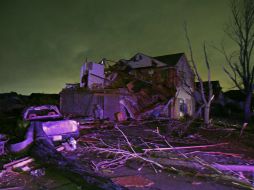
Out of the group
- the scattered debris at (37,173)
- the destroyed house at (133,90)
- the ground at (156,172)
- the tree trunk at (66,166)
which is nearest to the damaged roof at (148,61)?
the destroyed house at (133,90)

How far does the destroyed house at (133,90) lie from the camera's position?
21062mm

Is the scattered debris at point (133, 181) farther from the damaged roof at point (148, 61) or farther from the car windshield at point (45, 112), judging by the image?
the damaged roof at point (148, 61)

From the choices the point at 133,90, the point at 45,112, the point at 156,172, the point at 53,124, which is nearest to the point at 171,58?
the point at 133,90

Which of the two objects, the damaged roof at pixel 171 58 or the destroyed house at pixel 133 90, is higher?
the damaged roof at pixel 171 58

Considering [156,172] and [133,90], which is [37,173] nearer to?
[156,172]

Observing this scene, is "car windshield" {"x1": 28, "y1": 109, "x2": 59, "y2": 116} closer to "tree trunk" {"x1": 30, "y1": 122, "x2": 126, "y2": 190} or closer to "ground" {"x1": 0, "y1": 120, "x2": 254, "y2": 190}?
"tree trunk" {"x1": 30, "y1": 122, "x2": 126, "y2": 190}

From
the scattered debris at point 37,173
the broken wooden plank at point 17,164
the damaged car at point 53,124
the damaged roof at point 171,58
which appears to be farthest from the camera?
the damaged roof at point 171,58

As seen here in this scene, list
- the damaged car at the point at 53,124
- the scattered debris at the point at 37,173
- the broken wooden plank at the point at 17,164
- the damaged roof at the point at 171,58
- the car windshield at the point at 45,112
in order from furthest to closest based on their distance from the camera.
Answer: the damaged roof at the point at 171,58 → the car windshield at the point at 45,112 → the damaged car at the point at 53,124 → the broken wooden plank at the point at 17,164 → the scattered debris at the point at 37,173

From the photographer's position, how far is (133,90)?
23703 millimetres

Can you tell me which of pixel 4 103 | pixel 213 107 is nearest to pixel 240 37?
pixel 213 107

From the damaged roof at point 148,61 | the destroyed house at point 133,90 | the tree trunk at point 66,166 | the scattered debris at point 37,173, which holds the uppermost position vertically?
the damaged roof at point 148,61

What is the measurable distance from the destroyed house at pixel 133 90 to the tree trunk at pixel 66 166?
12.9 metres

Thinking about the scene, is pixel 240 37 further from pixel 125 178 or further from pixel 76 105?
pixel 125 178

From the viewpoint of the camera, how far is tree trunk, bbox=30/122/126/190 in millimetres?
4378
